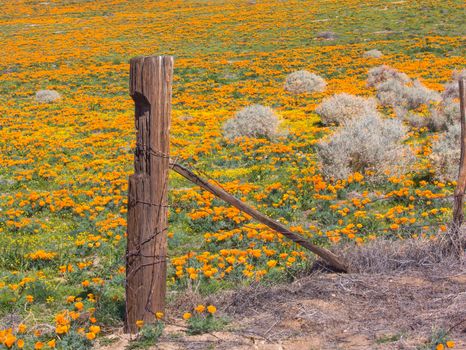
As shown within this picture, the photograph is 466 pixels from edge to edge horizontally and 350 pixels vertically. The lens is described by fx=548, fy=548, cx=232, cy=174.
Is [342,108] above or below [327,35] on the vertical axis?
below

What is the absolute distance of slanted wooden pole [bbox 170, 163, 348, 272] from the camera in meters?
4.45

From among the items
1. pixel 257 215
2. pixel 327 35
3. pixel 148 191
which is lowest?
pixel 257 215

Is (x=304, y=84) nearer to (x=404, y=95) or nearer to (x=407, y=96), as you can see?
(x=404, y=95)

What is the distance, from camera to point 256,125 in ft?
43.9

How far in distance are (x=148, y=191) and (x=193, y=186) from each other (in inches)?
239

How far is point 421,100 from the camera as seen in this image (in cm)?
1625

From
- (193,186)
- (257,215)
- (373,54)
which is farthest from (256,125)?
(373,54)

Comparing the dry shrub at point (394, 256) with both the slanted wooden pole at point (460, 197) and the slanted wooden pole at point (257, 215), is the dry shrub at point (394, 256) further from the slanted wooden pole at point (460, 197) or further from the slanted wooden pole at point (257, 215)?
the slanted wooden pole at point (257, 215)

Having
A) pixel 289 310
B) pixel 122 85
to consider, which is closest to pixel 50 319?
pixel 289 310

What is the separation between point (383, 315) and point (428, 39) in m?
30.8

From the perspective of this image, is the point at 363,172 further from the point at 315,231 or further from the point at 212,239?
the point at 212,239

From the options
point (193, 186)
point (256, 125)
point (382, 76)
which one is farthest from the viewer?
point (382, 76)

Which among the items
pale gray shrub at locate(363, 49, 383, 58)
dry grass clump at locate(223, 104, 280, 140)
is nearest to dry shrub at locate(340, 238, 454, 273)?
dry grass clump at locate(223, 104, 280, 140)

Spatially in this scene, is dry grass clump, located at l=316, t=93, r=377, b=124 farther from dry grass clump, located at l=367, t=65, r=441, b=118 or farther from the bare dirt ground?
the bare dirt ground
